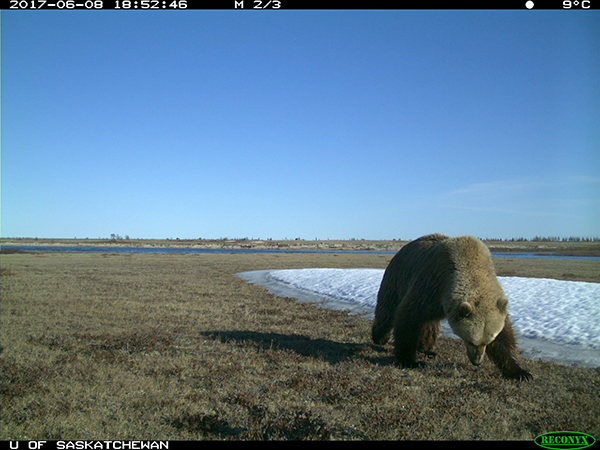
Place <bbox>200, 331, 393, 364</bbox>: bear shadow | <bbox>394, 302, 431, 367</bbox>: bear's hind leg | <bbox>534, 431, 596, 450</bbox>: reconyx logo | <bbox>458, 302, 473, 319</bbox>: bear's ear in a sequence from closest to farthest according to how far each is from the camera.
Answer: <bbox>534, 431, 596, 450</bbox>: reconyx logo
<bbox>458, 302, 473, 319</bbox>: bear's ear
<bbox>394, 302, 431, 367</bbox>: bear's hind leg
<bbox>200, 331, 393, 364</bbox>: bear shadow

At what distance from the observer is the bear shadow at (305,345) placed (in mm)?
8492

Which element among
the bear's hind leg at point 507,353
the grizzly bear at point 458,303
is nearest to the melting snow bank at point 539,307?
the bear's hind leg at point 507,353

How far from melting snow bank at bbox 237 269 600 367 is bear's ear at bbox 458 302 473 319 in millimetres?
3795

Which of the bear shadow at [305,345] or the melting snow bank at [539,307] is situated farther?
the melting snow bank at [539,307]

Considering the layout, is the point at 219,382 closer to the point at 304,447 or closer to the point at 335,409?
the point at 335,409

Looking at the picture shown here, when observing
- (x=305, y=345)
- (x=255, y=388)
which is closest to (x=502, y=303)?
(x=255, y=388)

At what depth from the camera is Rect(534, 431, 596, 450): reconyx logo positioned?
4441 mm

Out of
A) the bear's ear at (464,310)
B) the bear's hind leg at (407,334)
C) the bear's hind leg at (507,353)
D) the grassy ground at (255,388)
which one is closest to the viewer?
the grassy ground at (255,388)

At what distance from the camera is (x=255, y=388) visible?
636 centimetres

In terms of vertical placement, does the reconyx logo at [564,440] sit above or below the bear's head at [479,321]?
below

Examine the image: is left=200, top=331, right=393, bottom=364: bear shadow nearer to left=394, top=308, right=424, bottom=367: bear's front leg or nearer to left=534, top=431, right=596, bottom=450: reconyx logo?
left=394, top=308, right=424, bottom=367: bear's front leg

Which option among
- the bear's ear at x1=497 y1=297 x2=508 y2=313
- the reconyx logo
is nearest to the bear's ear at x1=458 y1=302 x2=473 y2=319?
the bear's ear at x1=497 y1=297 x2=508 y2=313

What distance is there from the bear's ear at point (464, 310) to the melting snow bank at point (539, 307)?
380 centimetres

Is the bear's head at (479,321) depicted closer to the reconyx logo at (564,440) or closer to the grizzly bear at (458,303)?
the grizzly bear at (458,303)
